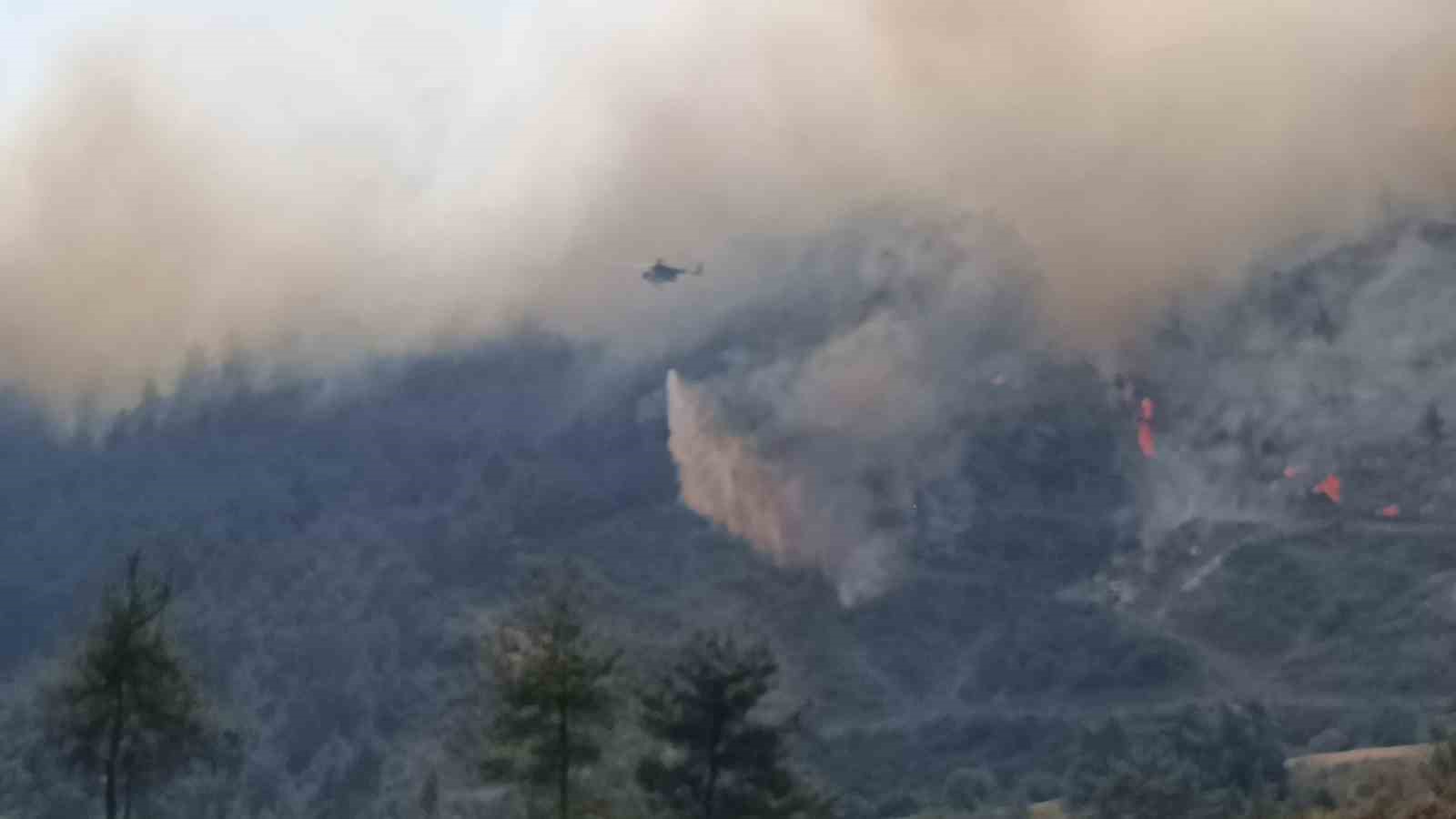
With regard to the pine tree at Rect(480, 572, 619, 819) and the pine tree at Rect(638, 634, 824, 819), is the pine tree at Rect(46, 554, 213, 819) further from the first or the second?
the pine tree at Rect(638, 634, 824, 819)

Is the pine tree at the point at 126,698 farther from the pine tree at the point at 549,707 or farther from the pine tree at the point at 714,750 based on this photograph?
the pine tree at the point at 714,750

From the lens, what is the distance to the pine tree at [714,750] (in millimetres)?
98500

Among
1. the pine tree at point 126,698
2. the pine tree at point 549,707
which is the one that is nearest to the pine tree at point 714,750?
the pine tree at point 549,707

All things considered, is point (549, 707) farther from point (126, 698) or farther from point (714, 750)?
point (126, 698)

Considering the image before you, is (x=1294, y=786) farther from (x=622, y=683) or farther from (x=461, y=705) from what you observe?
(x=622, y=683)

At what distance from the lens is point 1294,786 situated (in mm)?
194375

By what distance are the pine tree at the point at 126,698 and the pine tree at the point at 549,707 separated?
53.8 ft

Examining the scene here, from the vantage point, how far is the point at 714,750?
324ft

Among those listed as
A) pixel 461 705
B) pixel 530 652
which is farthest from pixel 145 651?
pixel 461 705

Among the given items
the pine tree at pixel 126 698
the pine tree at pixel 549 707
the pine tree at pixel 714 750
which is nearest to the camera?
the pine tree at pixel 126 698

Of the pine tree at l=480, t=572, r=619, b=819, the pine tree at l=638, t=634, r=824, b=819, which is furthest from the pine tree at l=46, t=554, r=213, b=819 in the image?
the pine tree at l=638, t=634, r=824, b=819

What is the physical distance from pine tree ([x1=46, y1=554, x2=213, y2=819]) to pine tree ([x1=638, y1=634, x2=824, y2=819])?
24.6 meters

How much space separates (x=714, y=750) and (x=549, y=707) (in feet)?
36.1

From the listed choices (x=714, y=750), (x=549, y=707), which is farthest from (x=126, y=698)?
(x=714, y=750)
